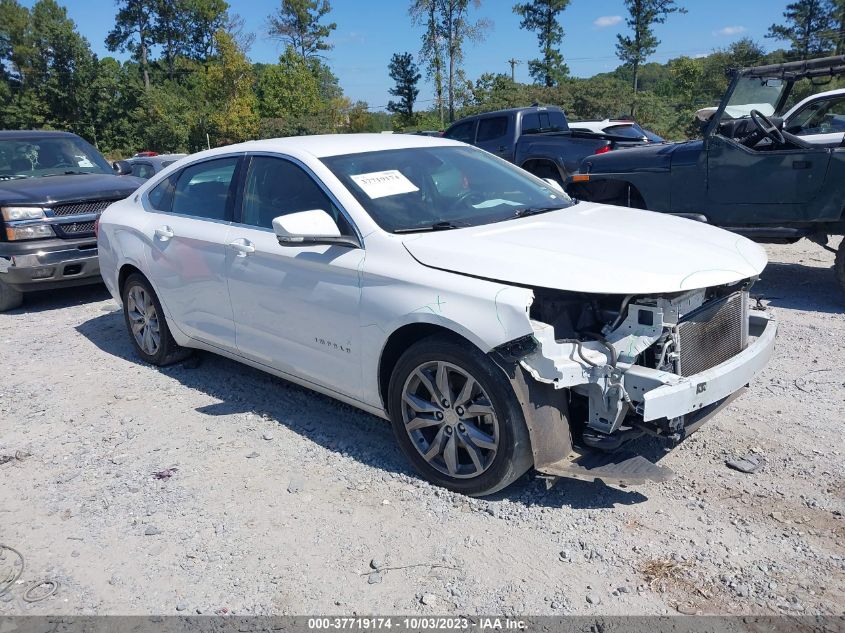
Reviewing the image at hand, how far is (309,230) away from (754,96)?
6020 millimetres

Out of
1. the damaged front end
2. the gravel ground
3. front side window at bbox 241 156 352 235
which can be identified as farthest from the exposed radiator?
front side window at bbox 241 156 352 235

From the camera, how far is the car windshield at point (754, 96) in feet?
24.5

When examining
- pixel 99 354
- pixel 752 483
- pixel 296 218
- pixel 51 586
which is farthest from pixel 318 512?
pixel 99 354

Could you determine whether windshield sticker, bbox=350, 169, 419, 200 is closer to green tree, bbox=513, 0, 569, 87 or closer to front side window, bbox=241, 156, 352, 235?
front side window, bbox=241, 156, 352, 235

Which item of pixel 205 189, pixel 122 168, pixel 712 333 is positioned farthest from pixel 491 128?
pixel 712 333

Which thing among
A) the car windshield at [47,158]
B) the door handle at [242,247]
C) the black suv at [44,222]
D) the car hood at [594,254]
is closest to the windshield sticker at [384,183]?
the car hood at [594,254]

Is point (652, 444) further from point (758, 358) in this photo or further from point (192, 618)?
point (192, 618)

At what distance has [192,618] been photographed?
289 cm

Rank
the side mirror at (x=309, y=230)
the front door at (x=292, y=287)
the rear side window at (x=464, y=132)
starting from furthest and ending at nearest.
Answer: the rear side window at (x=464, y=132)
the front door at (x=292, y=287)
the side mirror at (x=309, y=230)

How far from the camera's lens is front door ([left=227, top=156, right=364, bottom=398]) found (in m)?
3.90

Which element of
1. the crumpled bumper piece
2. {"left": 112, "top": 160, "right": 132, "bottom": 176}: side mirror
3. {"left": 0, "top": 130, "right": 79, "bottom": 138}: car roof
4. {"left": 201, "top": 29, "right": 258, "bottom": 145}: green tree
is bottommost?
the crumpled bumper piece

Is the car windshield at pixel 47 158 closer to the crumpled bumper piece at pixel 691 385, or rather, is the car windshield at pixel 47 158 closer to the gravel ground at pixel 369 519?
the gravel ground at pixel 369 519

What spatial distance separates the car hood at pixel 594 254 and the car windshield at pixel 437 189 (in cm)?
19

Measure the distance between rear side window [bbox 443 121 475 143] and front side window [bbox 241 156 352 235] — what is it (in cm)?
967
